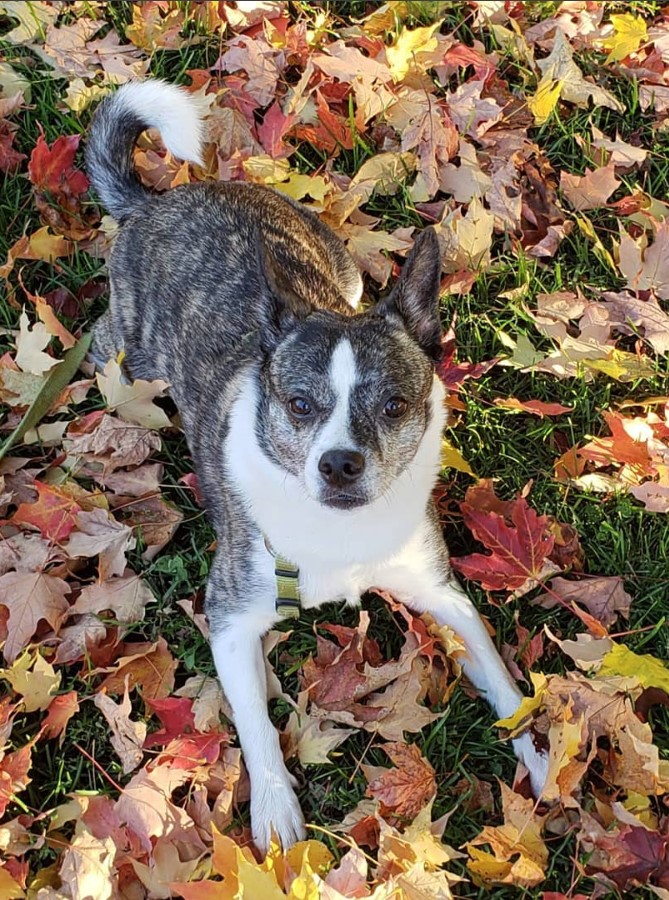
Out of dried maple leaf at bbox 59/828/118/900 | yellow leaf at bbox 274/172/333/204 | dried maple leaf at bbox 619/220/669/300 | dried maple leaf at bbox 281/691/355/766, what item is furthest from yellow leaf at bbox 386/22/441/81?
dried maple leaf at bbox 59/828/118/900

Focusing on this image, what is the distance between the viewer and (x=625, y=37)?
4.71 metres

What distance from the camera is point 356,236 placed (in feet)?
14.5

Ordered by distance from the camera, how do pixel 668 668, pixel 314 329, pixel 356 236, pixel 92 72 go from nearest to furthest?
pixel 314 329 < pixel 668 668 < pixel 356 236 < pixel 92 72

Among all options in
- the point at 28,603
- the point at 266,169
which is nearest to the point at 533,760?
the point at 28,603

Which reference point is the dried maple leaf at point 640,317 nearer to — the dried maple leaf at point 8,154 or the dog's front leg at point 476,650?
the dog's front leg at point 476,650

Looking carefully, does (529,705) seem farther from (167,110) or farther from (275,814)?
(167,110)

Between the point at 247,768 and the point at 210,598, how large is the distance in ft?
1.98

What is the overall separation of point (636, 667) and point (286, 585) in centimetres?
118

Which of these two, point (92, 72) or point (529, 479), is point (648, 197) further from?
point (92, 72)

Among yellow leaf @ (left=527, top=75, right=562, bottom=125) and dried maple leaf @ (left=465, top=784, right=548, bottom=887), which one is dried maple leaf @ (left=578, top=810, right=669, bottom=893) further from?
yellow leaf @ (left=527, top=75, right=562, bottom=125)

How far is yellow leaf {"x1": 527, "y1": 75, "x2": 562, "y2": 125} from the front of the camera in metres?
4.57

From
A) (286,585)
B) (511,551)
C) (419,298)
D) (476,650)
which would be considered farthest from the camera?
(511,551)

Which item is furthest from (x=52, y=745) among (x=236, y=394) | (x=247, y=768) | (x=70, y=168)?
(x=70, y=168)

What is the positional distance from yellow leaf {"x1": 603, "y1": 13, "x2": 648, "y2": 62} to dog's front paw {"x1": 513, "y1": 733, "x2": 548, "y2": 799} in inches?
131
